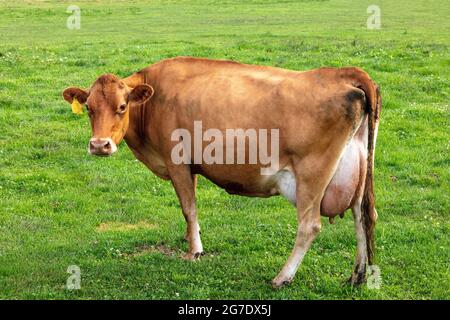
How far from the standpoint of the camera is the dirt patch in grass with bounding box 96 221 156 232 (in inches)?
402

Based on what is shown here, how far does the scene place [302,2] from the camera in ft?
147

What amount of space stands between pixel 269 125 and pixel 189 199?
154 cm

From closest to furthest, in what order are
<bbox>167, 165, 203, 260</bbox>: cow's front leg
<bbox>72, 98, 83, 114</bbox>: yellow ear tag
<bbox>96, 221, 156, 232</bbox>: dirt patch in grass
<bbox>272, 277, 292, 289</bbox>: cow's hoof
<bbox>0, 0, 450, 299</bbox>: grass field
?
1. <bbox>272, 277, 292, 289</bbox>: cow's hoof
2. <bbox>0, 0, 450, 299</bbox>: grass field
3. <bbox>167, 165, 203, 260</bbox>: cow's front leg
4. <bbox>72, 98, 83, 114</bbox>: yellow ear tag
5. <bbox>96, 221, 156, 232</bbox>: dirt patch in grass

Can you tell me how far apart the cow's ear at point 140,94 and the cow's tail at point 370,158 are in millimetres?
2454

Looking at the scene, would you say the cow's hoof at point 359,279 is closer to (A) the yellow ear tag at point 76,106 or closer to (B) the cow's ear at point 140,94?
(B) the cow's ear at point 140,94

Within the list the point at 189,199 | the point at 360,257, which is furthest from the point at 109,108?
the point at 360,257

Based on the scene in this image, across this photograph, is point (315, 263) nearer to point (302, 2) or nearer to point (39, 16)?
point (39, 16)

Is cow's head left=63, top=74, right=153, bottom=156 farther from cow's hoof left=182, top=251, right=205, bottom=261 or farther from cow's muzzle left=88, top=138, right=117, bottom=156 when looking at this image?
cow's hoof left=182, top=251, right=205, bottom=261

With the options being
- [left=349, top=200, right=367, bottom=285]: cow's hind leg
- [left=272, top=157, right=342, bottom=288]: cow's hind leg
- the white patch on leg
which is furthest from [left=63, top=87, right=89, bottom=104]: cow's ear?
[left=349, top=200, right=367, bottom=285]: cow's hind leg

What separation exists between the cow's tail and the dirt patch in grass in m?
3.44

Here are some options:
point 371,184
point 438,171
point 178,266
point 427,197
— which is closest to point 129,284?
point 178,266

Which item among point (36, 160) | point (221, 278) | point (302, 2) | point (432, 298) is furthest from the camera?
point (302, 2)

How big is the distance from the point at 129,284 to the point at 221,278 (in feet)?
3.45

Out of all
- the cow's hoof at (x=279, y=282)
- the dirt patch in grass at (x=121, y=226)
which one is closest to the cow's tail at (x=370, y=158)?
the cow's hoof at (x=279, y=282)
